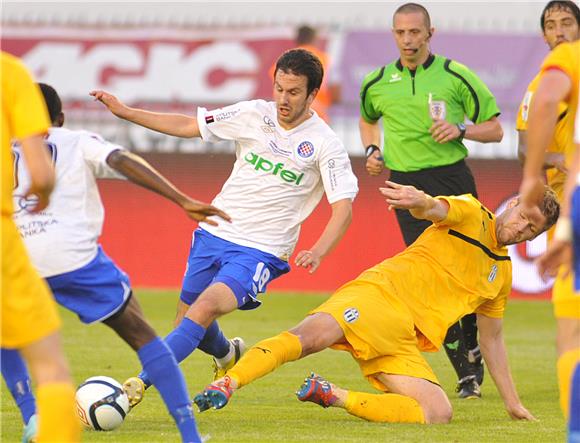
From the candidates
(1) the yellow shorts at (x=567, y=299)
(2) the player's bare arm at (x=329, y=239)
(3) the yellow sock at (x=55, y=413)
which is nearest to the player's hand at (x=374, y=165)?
(2) the player's bare arm at (x=329, y=239)

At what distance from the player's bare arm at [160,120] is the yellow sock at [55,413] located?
2990 mm

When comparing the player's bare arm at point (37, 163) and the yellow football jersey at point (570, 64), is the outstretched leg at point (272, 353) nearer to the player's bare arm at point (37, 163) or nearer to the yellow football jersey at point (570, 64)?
the player's bare arm at point (37, 163)

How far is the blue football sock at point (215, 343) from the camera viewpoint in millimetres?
8289

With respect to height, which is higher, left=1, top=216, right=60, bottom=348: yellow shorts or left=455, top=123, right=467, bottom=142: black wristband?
left=1, top=216, right=60, bottom=348: yellow shorts

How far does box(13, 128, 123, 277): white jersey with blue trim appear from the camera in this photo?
6102 millimetres

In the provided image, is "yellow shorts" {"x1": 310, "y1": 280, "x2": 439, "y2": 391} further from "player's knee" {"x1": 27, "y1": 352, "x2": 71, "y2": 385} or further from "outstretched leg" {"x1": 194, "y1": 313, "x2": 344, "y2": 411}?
"player's knee" {"x1": 27, "y1": 352, "x2": 71, "y2": 385}

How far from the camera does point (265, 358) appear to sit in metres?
7.25

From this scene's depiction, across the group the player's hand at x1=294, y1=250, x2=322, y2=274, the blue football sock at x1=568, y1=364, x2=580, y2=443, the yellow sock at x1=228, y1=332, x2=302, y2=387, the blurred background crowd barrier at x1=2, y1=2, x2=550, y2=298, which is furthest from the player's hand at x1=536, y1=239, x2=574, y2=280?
the blurred background crowd barrier at x1=2, y1=2, x2=550, y2=298

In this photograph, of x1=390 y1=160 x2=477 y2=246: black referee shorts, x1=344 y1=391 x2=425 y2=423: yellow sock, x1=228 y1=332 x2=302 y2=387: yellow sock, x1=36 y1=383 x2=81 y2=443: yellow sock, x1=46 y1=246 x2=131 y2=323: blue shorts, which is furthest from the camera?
x1=390 y1=160 x2=477 y2=246: black referee shorts

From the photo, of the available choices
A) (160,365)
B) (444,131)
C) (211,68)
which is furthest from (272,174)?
(211,68)

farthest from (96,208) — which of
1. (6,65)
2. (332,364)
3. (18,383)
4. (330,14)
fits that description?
(330,14)

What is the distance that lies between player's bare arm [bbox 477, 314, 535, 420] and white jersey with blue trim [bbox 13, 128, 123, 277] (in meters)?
2.63

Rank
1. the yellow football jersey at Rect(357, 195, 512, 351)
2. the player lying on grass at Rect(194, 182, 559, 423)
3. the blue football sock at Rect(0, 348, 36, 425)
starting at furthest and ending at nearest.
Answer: the yellow football jersey at Rect(357, 195, 512, 351)
the player lying on grass at Rect(194, 182, 559, 423)
the blue football sock at Rect(0, 348, 36, 425)

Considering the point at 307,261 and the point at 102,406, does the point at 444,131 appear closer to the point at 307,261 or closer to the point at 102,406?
the point at 307,261
